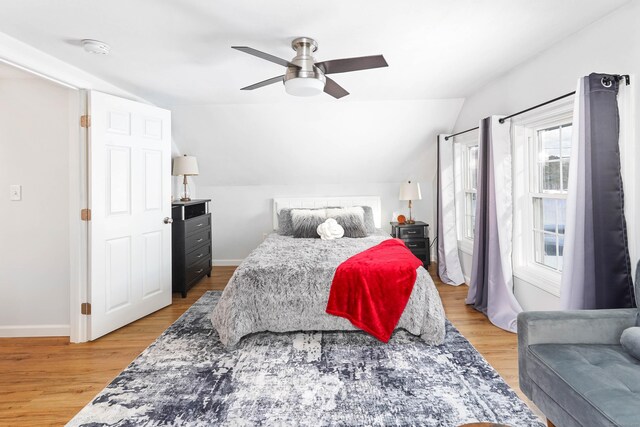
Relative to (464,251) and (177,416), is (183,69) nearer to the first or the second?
(177,416)

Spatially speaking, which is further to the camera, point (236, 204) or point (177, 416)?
point (236, 204)

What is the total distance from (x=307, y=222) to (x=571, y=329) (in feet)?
9.84

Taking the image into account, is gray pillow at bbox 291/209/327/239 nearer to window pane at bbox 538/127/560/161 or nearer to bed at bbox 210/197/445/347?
bed at bbox 210/197/445/347

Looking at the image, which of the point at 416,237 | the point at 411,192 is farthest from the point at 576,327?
the point at 411,192

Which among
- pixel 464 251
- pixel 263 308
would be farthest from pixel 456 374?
pixel 464 251

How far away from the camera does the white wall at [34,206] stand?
2.98 metres

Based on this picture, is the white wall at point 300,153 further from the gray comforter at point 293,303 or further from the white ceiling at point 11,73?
the gray comforter at point 293,303

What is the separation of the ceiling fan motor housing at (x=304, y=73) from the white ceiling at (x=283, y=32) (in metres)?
0.08

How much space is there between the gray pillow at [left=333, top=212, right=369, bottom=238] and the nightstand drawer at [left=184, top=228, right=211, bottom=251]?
171 cm

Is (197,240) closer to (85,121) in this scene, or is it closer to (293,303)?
(85,121)

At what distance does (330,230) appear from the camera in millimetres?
4230

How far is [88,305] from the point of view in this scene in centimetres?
297

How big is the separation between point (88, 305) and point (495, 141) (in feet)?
12.5

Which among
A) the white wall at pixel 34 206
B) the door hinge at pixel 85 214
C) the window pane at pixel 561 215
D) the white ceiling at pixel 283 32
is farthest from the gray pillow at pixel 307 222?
the window pane at pixel 561 215
